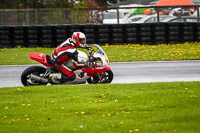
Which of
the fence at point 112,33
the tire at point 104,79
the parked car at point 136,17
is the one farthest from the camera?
the parked car at point 136,17

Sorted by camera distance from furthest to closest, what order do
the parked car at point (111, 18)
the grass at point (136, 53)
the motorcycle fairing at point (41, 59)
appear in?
the parked car at point (111, 18)
the grass at point (136, 53)
the motorcycle fairing at point (41, 59)

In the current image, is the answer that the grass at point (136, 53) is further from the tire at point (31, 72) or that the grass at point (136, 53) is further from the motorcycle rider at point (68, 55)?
the motorcycle rider at point (68, 55)

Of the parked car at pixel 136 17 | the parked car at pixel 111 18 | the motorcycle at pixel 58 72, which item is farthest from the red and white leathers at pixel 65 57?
the parked car at pixel 136 17

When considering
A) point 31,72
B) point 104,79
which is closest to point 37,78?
point 31,72

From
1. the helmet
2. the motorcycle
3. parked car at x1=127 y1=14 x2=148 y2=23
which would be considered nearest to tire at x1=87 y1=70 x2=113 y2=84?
the motorcycle

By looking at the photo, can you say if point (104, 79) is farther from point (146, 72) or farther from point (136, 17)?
point (136, 17)

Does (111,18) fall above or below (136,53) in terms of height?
above

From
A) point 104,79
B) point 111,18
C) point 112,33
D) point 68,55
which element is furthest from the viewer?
point 111,18

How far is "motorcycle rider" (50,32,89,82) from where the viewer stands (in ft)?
36.6

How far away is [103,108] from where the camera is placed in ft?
26.8

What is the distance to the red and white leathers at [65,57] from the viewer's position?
11156mm

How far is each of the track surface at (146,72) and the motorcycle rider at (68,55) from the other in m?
1.54

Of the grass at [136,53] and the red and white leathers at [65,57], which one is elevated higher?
the red and white leathers at [65,57]

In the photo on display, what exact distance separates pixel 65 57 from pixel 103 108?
3.27 meters
